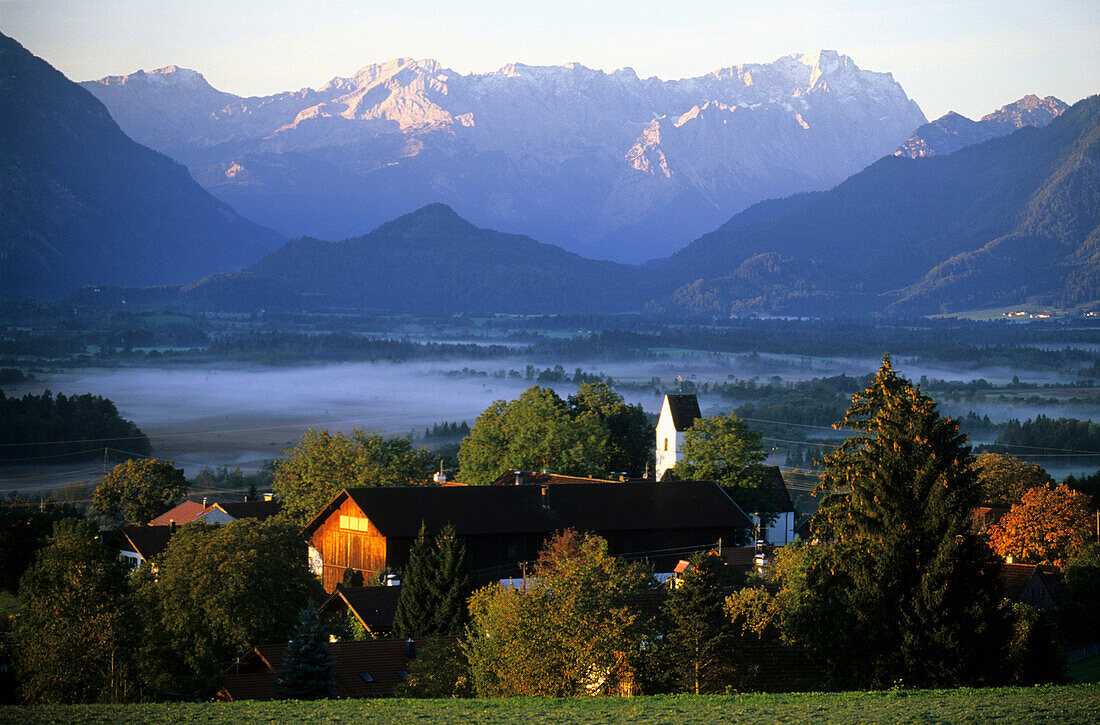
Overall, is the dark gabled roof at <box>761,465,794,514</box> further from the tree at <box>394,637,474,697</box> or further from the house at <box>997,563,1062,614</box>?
the tree at <box>394,637,474,697</box>

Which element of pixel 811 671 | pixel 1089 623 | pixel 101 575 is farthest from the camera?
pixel 1089 623

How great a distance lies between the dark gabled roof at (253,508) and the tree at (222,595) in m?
28.3

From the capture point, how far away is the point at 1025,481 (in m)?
67.8

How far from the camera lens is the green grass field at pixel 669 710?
24297mm

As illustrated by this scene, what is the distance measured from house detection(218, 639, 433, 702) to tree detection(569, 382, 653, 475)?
4378 centimetres

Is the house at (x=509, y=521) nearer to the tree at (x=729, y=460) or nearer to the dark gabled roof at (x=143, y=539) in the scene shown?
the tree at (x=729, y=460)

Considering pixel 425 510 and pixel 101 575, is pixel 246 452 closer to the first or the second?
pixel 425 510

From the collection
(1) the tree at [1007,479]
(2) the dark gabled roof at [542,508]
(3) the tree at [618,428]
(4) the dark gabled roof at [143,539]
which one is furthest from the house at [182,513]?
(1) the tree at [1007,479]

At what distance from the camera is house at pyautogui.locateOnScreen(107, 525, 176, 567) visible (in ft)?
208

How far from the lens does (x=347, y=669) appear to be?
38219 mm

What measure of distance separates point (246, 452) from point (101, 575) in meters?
125

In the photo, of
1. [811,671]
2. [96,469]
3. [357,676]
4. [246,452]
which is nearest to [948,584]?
[811,671]

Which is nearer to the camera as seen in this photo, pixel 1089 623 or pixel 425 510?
pixel 1089 623

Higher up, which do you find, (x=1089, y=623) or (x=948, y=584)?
(x=948, y=584)
